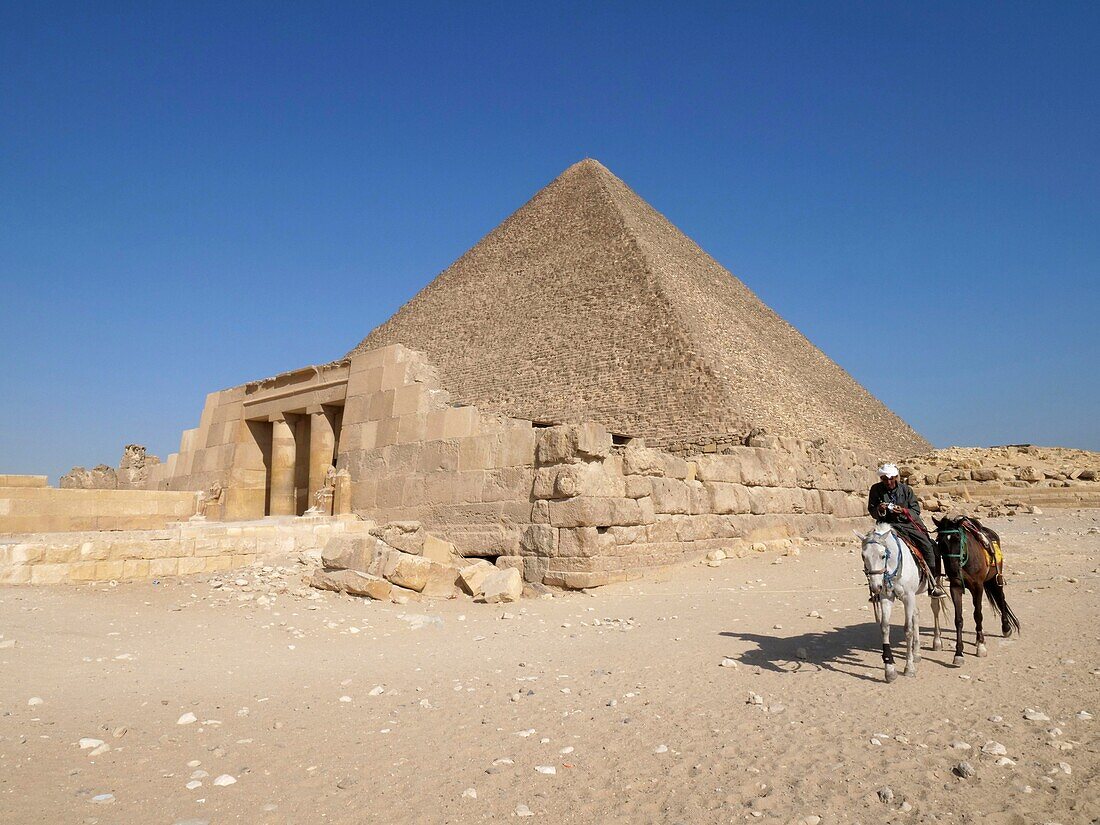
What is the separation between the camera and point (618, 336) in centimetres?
5009

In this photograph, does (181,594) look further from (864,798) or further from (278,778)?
(864,798)

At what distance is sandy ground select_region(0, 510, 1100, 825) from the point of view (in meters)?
2.45

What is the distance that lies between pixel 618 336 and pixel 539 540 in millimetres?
43283

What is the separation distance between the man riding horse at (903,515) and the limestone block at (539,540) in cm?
347

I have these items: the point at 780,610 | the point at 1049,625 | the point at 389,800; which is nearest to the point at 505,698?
the point at 389,800

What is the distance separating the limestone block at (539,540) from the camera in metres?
7.46

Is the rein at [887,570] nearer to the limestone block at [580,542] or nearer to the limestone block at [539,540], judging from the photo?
the limestone block at [580,542]

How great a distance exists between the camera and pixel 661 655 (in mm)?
Result: 4613

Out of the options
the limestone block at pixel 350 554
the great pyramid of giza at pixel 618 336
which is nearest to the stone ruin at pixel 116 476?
the limestone block at pixel 350 554

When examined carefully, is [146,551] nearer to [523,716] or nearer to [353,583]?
[353,583]

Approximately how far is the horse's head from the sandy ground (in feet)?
1.57

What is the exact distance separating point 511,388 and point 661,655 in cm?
4829

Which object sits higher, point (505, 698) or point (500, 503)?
point (500, 503)

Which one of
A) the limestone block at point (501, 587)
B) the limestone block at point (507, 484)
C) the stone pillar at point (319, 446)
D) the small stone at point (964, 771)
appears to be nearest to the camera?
the small stone at point (964, 771)
